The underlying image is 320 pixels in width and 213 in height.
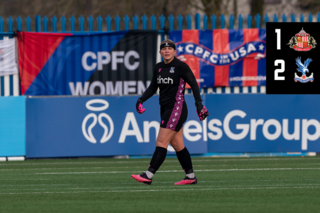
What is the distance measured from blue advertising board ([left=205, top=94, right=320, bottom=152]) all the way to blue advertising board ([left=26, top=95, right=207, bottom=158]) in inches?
25.3

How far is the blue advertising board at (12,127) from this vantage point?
12828mm

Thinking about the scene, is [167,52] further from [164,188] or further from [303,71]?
[303,71]

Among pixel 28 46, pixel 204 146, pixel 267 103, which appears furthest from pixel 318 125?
pixel 28 46

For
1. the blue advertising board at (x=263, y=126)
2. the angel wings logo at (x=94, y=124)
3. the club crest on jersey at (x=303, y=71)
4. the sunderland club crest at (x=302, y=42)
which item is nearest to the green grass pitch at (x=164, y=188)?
the angel wings logo at (x=94, y=124)

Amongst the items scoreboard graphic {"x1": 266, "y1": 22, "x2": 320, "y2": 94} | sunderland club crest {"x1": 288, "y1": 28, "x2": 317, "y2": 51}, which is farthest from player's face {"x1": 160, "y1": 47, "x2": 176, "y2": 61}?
sunderland club crest {"x1": 288, "y1": 28, "x2": 317, "y2": 51}

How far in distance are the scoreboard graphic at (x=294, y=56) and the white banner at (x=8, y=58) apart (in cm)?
666

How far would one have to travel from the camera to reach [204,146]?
43.2 feet

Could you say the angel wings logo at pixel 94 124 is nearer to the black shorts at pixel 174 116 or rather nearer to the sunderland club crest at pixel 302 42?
the black shorts at pixel 174 116

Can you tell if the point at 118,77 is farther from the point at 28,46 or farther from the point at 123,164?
the point at 123,164

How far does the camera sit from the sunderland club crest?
15602 mm

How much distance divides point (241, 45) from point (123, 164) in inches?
211

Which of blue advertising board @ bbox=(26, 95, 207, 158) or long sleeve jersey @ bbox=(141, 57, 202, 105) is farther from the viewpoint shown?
blue advertising board @ bbox=(26, 95, 207, 158)

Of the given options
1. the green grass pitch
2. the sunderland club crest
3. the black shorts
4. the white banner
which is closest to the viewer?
the green grass pitch

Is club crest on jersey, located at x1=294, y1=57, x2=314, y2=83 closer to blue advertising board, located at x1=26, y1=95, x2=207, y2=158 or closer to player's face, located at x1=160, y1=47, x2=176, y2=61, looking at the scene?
blue advertising board, located at x1=26, y1=95, x2=207, y2=158
